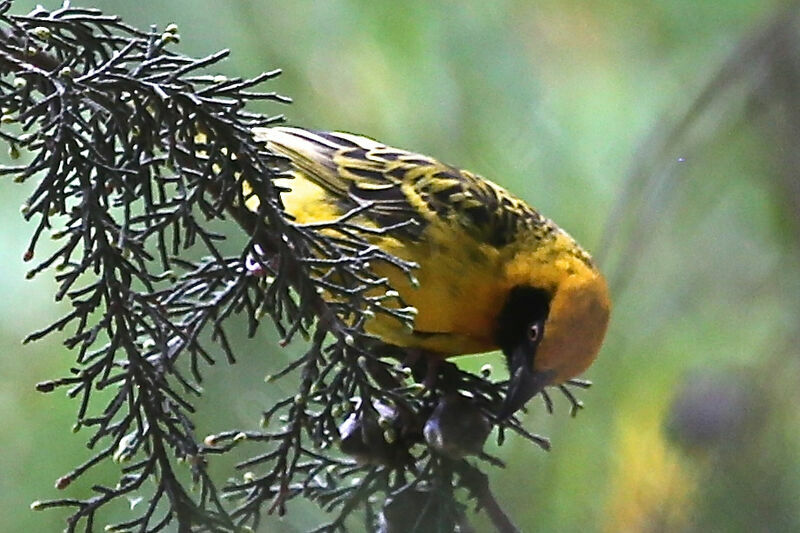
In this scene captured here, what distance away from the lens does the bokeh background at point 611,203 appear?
1070mm

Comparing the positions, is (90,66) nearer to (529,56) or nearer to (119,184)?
(119,184)

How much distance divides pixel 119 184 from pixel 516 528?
1.53 ft

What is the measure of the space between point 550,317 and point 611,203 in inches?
14.8

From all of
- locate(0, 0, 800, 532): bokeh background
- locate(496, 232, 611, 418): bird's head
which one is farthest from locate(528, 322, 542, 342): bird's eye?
locate(0, 0, 800, 532): bokeh background

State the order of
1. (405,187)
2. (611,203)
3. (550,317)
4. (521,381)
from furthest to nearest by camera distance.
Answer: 1. (611,203)
2. (405,187)
3. (550,317)
4. (521,381)

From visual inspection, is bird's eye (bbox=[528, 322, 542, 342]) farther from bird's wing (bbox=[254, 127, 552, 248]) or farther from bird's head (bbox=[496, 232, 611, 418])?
bird's wing (bbox=[254, 127, 552, 248])

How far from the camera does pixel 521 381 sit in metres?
0.99

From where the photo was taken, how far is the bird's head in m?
1.05

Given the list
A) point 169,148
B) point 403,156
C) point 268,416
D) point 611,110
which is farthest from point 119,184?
point 611,110

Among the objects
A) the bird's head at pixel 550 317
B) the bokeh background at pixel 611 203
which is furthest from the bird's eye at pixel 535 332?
the bokeh background at pixel 611 203

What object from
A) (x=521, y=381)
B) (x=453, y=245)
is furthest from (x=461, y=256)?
(x=521, y=381)

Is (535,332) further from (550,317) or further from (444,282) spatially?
(444,282)

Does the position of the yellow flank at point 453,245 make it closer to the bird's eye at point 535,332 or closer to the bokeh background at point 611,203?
the bird's eye at point 535,332

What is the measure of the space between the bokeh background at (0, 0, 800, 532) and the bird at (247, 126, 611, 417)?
0.12m
